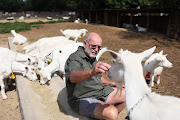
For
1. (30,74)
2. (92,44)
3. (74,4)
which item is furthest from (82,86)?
(74,4)

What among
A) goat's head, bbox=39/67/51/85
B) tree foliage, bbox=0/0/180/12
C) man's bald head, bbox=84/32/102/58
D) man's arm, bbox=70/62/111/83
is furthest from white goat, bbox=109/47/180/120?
tree foliage, bbox=0/0/180/12

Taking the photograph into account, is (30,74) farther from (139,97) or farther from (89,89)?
(139,97)

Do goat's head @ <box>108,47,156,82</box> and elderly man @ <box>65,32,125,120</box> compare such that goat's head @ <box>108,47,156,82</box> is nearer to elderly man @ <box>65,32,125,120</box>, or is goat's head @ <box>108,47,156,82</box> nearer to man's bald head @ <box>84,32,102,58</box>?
elderly man @ <box>65,32,125,120</box>

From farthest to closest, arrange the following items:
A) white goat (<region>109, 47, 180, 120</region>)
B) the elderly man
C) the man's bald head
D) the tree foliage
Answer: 1. the tree foliage
2. the man's bald head
3. the elderly man
4. white goat (<region>109, 47, 180, 120</region>)

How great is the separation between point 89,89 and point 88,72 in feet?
2.84

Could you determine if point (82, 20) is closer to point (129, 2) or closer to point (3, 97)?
point (129, 2)

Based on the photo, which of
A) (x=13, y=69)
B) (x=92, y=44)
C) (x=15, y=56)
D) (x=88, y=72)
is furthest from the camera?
(x=15, y=56)

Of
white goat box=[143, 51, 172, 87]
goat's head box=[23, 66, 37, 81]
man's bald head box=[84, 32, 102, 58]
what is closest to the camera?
man's bald head box=[84, 32, 102, 58]

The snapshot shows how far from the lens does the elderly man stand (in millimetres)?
2615

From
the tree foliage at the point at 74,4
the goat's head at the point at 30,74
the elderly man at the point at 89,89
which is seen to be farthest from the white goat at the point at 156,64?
the tree foliage at the point at 74,4

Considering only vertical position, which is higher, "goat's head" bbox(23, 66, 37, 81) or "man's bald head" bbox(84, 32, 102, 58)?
"man's bald head" bbox(84, 32, 102, 58)

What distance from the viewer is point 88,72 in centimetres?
221

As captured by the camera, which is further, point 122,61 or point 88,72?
point 88,72

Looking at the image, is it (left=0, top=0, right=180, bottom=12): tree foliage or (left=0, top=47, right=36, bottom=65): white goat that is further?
(left=0, top=0, right=180, bottom=12): tree foliage
